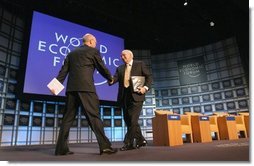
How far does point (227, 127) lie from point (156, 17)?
3856 millimetres

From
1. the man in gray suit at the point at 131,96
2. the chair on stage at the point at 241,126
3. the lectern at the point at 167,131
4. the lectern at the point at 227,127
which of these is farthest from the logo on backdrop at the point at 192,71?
the man in gray suit at the point at 131,96

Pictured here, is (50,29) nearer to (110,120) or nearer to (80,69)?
(110,120)

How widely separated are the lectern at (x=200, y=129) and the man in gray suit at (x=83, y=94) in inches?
82.3

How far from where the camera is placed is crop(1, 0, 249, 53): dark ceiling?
223 inches

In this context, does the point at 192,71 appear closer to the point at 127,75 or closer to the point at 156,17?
the point at 156,17

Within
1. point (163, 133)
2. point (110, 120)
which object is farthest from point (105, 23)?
point (163, 133)

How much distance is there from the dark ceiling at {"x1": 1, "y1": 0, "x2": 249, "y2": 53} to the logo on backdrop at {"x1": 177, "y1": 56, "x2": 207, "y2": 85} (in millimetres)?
628

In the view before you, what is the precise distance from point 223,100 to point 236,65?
1.12 metres

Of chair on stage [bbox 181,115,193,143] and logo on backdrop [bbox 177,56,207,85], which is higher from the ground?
logo on backdrop [bbox 177,56,207,85]

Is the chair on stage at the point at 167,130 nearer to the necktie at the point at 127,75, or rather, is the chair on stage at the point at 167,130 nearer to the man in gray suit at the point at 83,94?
the necktie at the point at 127,75

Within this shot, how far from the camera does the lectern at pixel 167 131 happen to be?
9.48 ft

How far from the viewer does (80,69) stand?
2.00 meters

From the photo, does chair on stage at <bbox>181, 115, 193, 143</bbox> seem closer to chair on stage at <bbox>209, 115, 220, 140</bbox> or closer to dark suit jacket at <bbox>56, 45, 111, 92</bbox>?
chair on stage at <bbox>209, 115, 220, 140</bbox>

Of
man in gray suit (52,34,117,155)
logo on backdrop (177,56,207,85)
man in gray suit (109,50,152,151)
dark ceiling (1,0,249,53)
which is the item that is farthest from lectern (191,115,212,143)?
logo on backdrop (177,56,207,85)
